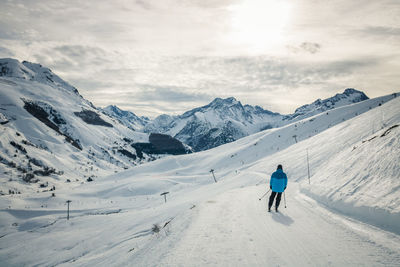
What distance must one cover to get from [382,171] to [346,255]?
591 centimetres

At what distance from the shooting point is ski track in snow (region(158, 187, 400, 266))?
5516mm

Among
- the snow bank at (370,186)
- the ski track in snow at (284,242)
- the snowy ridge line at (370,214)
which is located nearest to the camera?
the ski track in snow at (284,242)

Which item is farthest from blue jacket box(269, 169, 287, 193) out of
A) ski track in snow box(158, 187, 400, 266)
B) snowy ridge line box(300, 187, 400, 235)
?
snowy ridge line box(300, 187, 400, 235)

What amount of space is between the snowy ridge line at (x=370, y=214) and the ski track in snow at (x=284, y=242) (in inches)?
15.5

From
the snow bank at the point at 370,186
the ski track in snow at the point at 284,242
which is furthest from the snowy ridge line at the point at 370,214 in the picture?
the ski track in snow at the point at 284,242

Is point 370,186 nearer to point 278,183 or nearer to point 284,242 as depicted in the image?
point 278,183

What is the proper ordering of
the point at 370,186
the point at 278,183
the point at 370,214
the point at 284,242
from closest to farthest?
the point at 284,242
the point at 370,214
the point at 370,186
the point at 278,183

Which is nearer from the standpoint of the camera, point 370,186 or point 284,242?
point 284,242

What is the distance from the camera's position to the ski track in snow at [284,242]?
18.1ft

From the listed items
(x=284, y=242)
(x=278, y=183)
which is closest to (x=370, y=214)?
(x=278, y=183)

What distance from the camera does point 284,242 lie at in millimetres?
6637

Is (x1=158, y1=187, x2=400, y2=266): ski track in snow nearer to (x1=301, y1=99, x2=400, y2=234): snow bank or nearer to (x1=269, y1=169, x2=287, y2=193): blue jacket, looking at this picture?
(x1=301, y1=99, x2=400, y2=234): snow bank

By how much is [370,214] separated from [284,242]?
401 cm

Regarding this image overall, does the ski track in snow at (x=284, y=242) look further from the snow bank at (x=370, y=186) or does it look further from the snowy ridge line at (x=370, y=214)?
the snow bank at (x=370, y=186)
